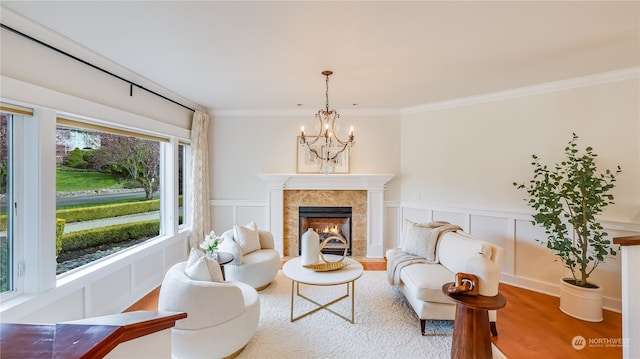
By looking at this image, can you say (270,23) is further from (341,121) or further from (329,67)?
(341,121)

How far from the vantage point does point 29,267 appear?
2.08 metres

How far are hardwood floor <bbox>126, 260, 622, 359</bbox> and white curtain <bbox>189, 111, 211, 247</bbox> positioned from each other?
4.05ft

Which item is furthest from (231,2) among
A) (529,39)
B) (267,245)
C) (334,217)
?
(334,217)

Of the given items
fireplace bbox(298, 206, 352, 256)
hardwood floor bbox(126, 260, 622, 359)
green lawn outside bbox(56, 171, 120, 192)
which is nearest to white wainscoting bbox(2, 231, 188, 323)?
hardwood floor bbox(126, 260, 622, 359)

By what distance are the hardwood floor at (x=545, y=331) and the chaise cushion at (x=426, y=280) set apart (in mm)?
370

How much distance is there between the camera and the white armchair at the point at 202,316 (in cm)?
193

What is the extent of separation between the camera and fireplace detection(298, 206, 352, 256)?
15.4ft

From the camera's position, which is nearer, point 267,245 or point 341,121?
point 267,245

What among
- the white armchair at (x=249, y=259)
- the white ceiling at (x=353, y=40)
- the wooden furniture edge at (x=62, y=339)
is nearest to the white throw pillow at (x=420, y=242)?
the white armchair at (x=249, y=259)

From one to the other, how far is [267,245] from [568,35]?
3871mm

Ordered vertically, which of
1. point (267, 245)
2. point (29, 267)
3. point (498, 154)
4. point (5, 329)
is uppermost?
point (498, 154)

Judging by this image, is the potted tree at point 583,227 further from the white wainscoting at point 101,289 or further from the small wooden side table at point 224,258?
the white wainscoting at point 101,289

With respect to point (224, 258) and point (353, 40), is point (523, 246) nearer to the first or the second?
point (353, 40)

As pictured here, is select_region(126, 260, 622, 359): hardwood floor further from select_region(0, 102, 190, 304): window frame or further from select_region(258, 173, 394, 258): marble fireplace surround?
select_region(258, 173, 394, 258): marble fireplace surround
